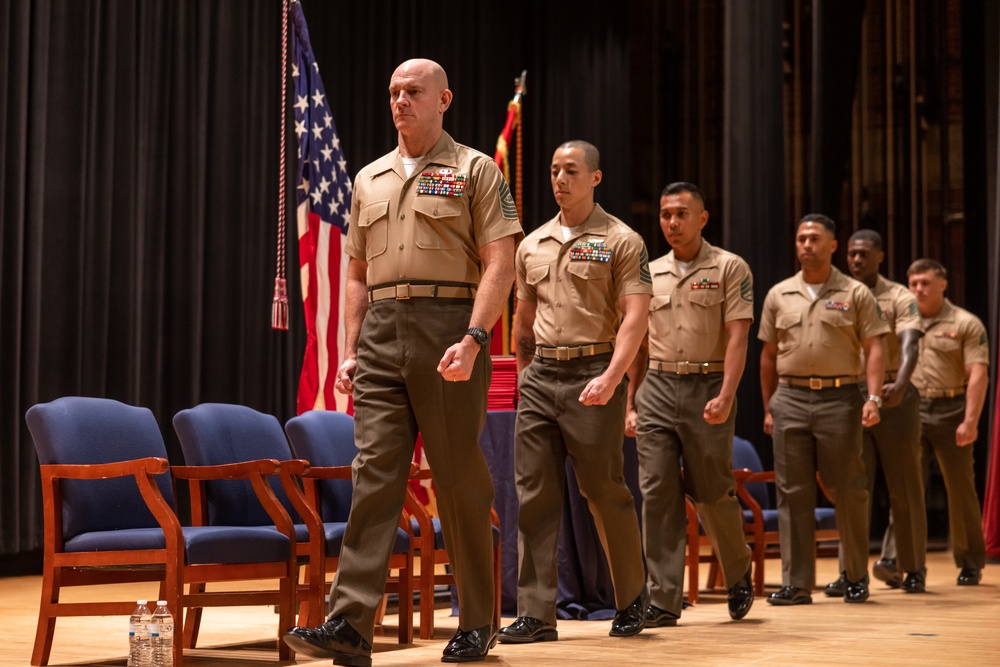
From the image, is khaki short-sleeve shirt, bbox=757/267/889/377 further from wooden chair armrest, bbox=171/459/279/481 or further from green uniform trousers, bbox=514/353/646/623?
wooden chair armrest, bbox=171/459/279/481

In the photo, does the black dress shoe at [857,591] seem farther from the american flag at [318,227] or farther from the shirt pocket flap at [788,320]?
the american flag at [318,227]

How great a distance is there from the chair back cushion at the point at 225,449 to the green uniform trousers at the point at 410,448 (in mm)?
869

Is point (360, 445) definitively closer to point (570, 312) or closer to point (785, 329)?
point (570, 312)

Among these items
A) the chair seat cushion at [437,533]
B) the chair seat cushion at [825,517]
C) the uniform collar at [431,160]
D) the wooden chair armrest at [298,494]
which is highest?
the uniform collar at [431,160]

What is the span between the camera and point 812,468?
5742 millimetres

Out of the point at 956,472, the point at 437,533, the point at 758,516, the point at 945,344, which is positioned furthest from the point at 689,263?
the point at 956,472

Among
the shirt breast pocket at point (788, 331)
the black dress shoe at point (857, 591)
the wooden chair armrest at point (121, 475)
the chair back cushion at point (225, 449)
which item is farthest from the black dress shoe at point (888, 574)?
the wooden chair armrest at point (121, 475)

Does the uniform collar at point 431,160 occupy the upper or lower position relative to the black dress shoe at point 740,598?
upper

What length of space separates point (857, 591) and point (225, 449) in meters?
3.00

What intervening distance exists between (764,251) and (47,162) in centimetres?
449

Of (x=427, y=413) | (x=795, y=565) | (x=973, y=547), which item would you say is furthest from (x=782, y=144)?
(x=427, y=413)

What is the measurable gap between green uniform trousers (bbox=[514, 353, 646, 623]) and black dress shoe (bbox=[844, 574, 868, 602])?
1.84m

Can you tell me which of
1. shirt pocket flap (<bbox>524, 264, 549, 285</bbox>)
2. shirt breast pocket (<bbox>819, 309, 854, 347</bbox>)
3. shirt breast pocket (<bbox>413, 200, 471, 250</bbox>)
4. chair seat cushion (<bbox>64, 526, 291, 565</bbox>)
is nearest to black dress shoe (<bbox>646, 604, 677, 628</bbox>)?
shirt pocket flap (<bbox>524, 264, 549, 285</bbox>)

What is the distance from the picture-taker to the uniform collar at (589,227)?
14.3 feet
